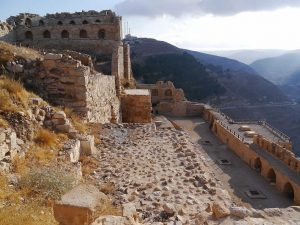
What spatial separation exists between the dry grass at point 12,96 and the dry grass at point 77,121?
1.37 metres

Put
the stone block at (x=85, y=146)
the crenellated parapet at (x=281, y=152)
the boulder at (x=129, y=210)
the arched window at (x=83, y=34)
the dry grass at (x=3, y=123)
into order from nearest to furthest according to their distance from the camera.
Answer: the boulder at (x=129, y=210) → the dry grass at (x=3, y=123) → the stone block at (x=85, y=146) → the crenellated parapet at (x=281, y=152) → the arched window at (x=83, y=34)

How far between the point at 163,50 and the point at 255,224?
78134 millimetres

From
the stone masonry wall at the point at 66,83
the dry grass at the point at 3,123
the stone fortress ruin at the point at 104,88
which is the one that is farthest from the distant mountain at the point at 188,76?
the dry grass at the point at 3,123

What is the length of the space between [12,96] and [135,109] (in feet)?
38.3

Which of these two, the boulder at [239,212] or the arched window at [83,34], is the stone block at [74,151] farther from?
the arched window at [83,34]

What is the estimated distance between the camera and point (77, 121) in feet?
33.1

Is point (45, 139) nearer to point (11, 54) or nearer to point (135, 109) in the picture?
point (11, 54)

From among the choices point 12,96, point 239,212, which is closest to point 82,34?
point 12,96

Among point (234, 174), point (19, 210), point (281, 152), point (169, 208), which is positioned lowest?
point (234, 174)

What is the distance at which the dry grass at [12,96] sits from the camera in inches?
301

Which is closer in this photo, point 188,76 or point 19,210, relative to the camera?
point 19,210

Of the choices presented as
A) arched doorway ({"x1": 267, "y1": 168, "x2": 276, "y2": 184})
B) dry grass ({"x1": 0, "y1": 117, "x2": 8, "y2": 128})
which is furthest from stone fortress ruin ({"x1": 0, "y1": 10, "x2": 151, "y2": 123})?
arched doorway ({"x1": 267, "y1": 168, "x2": 276, "y2": 184})

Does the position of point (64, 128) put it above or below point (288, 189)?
above

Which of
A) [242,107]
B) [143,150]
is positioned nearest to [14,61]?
[143,150]
